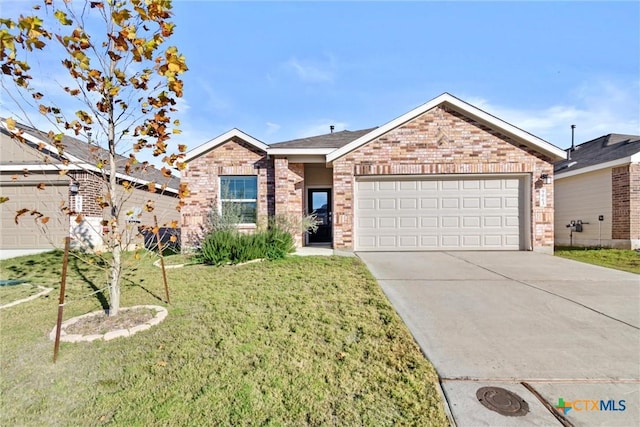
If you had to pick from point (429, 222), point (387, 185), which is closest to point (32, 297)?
point (387, 185)

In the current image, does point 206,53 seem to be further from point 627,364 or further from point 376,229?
point 627,364

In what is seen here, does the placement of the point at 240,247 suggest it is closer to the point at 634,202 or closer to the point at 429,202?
the point at 429,202

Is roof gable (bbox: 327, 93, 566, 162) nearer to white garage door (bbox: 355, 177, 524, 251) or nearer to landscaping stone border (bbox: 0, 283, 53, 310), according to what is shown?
white garage door (bbox: 355, 177, 524, 251)

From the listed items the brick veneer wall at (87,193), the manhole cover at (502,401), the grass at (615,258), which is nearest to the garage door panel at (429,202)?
the grass at (615,258)

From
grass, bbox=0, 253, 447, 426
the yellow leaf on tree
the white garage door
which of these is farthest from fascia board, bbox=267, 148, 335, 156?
the yellow leaf on tree

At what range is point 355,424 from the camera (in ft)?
7.07

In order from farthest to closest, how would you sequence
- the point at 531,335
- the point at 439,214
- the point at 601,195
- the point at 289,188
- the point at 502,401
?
the point at 601,195, the point at 289,188, the point at 439,214, the point at 531,335, the point at 502,401

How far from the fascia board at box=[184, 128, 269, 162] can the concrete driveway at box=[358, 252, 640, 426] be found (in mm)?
6233

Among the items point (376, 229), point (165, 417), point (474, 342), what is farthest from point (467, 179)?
point (165, 417)

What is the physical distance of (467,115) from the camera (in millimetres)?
9719

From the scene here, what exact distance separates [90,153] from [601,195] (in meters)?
16.6

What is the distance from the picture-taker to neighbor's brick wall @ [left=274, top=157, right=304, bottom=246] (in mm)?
10234

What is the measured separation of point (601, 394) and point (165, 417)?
3505 mm

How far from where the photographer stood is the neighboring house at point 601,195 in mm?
10820
